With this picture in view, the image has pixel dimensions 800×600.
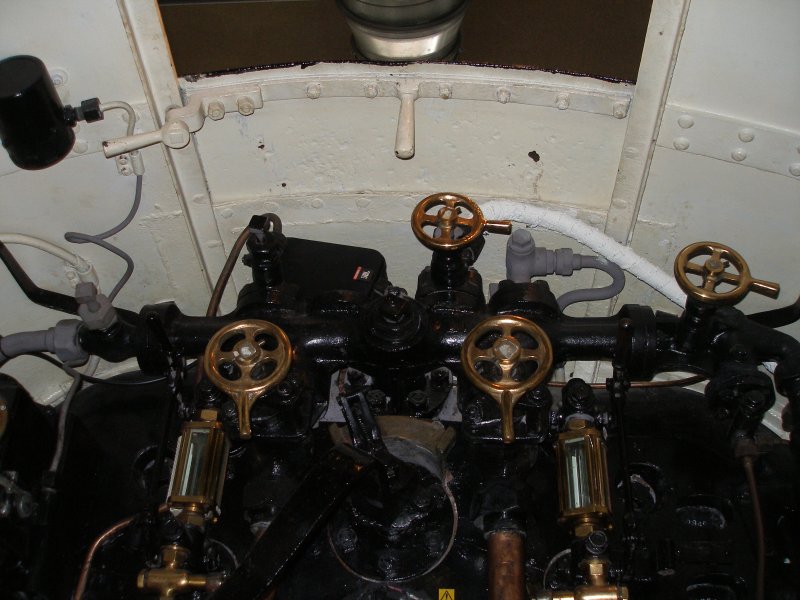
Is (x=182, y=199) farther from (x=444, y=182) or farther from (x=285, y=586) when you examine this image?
(x=285, y=586)

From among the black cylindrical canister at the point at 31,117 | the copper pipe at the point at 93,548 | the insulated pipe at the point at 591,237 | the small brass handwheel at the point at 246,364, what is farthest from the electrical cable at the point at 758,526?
the black cylindrical canister at the point at 31,117

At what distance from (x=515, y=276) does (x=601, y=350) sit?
0.34m

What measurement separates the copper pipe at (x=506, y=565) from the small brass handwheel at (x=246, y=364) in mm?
372

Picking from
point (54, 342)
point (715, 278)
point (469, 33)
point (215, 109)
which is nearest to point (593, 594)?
point (715, 278)

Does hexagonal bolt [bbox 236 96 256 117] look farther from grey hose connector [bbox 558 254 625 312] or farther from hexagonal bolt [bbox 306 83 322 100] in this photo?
grey hose connector [bbox 558 254 625 312]

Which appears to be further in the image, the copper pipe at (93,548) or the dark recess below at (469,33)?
the dark recess below at (469,33)

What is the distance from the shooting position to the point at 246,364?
1.10 meters

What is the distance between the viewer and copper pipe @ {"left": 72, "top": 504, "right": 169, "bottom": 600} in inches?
43.5

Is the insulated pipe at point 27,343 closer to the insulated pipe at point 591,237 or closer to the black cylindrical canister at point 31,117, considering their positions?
the black cylindrical canister at point 31,117

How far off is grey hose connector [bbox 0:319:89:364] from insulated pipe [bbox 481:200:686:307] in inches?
31.8

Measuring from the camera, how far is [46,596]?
1.10m

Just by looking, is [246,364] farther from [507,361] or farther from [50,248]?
[50,248]

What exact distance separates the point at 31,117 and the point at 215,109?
322 millimetres

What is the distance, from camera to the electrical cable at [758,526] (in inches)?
40.8
